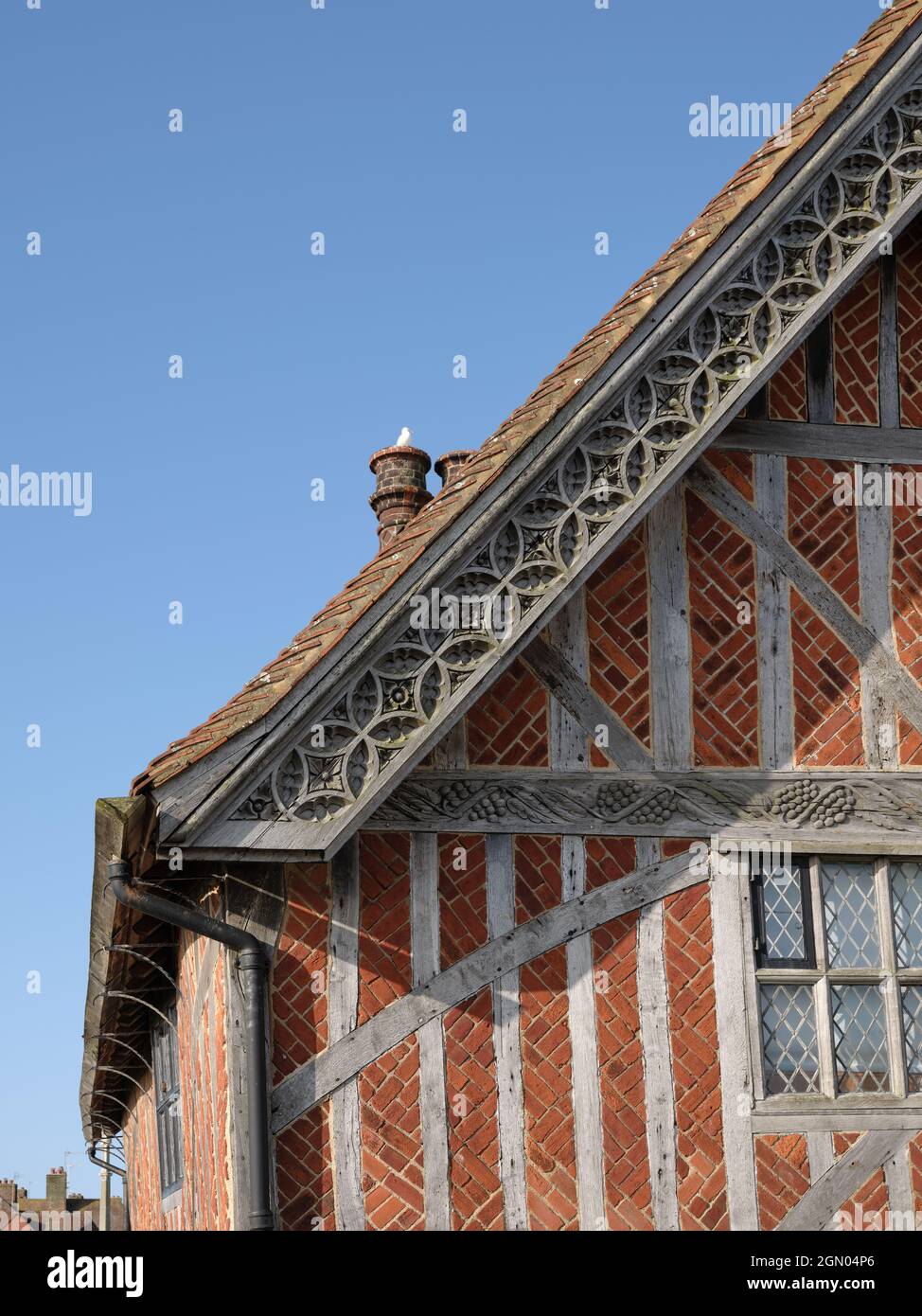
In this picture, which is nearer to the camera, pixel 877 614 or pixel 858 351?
pixel 877 614

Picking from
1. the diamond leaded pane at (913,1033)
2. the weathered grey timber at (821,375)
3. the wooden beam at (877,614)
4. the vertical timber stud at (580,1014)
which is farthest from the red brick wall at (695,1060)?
the weathered grey timber at (821,375)

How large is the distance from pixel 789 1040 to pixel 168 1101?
447cm

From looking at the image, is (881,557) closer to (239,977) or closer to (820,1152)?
(820,1152)

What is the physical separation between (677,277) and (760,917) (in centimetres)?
305

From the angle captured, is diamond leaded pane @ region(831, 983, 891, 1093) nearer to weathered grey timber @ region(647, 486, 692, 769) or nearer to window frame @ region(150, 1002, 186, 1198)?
weathered grey timber @ region(647, 486, 692, 769)

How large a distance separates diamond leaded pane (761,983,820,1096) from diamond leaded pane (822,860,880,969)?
26 centimetres

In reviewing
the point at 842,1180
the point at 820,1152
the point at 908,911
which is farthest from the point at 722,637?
the point at 842,1180

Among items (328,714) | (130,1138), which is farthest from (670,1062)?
(130,1138)

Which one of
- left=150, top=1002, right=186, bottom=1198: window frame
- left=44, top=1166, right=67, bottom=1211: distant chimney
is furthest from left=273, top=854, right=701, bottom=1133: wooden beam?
left=44, top=1166, right=67, bottom=1211: distant chimney

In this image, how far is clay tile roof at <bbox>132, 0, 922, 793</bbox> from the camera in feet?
24.2

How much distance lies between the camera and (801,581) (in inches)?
339

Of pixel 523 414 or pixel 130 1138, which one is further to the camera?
pixel 130 1138
